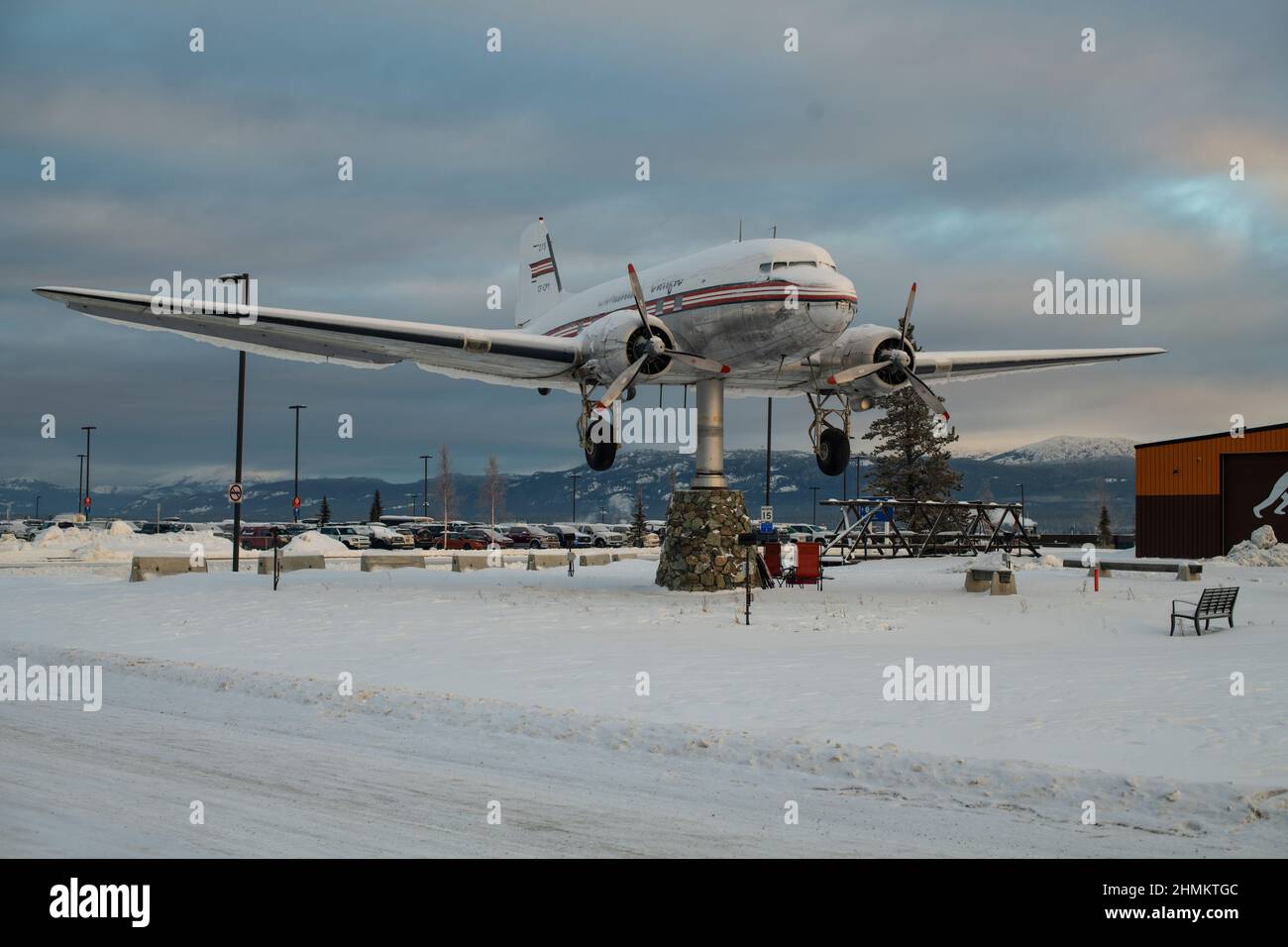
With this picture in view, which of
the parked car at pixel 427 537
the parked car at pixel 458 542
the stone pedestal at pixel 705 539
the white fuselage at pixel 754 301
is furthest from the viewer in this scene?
the parked car at pixel 427 537

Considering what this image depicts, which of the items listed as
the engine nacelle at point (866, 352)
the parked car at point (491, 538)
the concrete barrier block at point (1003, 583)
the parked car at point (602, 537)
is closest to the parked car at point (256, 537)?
the parked car at point (491, 538)

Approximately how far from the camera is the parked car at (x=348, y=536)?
7312 cm

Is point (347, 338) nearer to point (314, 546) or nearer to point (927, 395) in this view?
point (927, 395)

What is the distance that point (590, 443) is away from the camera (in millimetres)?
29359

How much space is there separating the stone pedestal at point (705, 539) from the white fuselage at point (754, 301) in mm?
4419

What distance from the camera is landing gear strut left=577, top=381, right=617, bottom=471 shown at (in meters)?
29.1

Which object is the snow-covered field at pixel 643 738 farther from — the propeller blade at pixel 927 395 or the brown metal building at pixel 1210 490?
the brown metal building at pixel 1210 490

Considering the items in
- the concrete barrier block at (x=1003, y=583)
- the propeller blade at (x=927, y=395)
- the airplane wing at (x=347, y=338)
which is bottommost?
Answer: the concrete barrier block at (x=1003, y=583)

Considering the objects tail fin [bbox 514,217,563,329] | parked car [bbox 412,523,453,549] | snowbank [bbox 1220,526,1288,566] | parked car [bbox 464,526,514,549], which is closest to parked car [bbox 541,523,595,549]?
parked car [bbox 464,526,514,549]

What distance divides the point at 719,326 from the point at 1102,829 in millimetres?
19156

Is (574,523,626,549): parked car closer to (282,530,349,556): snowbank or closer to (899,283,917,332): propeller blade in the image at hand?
(282,530,349,556): snowbank

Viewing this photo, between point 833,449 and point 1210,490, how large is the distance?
83.7ft

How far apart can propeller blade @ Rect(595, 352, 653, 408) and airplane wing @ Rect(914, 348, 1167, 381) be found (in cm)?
1031

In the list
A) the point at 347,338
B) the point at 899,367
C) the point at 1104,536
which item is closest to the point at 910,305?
the point at 899,367
